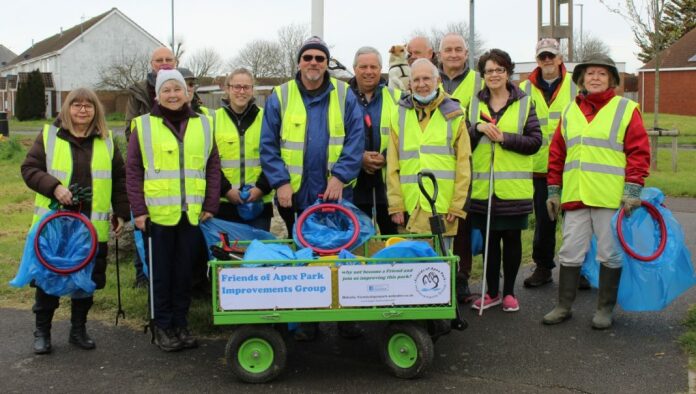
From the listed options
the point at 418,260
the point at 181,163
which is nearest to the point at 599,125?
the point at 418,260

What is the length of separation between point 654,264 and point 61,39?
2737 inches

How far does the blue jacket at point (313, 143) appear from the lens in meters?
5.73

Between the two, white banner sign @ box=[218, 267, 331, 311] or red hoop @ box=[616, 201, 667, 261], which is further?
red hoop @ box=[616, 201, 667, 261]

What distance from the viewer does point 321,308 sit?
16.0 feet

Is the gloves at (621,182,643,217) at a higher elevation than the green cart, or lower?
higher

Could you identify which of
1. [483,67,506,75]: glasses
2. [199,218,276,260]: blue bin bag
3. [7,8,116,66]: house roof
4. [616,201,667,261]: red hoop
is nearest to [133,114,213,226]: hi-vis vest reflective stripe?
[199,218,276,260]: blue bin bag

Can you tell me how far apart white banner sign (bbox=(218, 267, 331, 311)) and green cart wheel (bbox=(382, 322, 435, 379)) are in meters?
0.48

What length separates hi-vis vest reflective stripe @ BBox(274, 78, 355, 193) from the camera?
5.74 m

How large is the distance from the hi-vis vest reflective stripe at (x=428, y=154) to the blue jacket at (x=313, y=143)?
1.09 ft

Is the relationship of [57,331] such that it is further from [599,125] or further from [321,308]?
[599,125]

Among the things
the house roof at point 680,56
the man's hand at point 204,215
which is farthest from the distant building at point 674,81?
the man's hand at point 204,215

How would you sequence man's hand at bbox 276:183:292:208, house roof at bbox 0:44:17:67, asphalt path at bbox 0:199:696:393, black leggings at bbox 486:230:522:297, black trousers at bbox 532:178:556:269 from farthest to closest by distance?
house roof at bbox 0:44:17:67 → black trousers at bbox 532:178:556:269 → black leggings at bbox 486:230:522:297 → man's hand at bbox 276:183:292:208 → asphalt path at bbox 0:199:696:393

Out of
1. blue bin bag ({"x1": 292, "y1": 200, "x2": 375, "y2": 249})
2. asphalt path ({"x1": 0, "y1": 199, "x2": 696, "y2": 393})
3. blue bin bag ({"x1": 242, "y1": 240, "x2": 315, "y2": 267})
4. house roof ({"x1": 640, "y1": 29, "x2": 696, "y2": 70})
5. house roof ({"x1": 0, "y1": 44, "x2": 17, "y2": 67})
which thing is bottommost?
asphalt path ({"x1": 0, "y1": 199, "x2": 696, "y2": 393})

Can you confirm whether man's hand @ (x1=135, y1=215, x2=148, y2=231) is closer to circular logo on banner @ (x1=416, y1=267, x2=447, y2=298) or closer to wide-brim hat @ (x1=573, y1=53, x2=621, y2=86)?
circular logo on banner @ (x1=416, y1=267, x2=447, y2=298)
